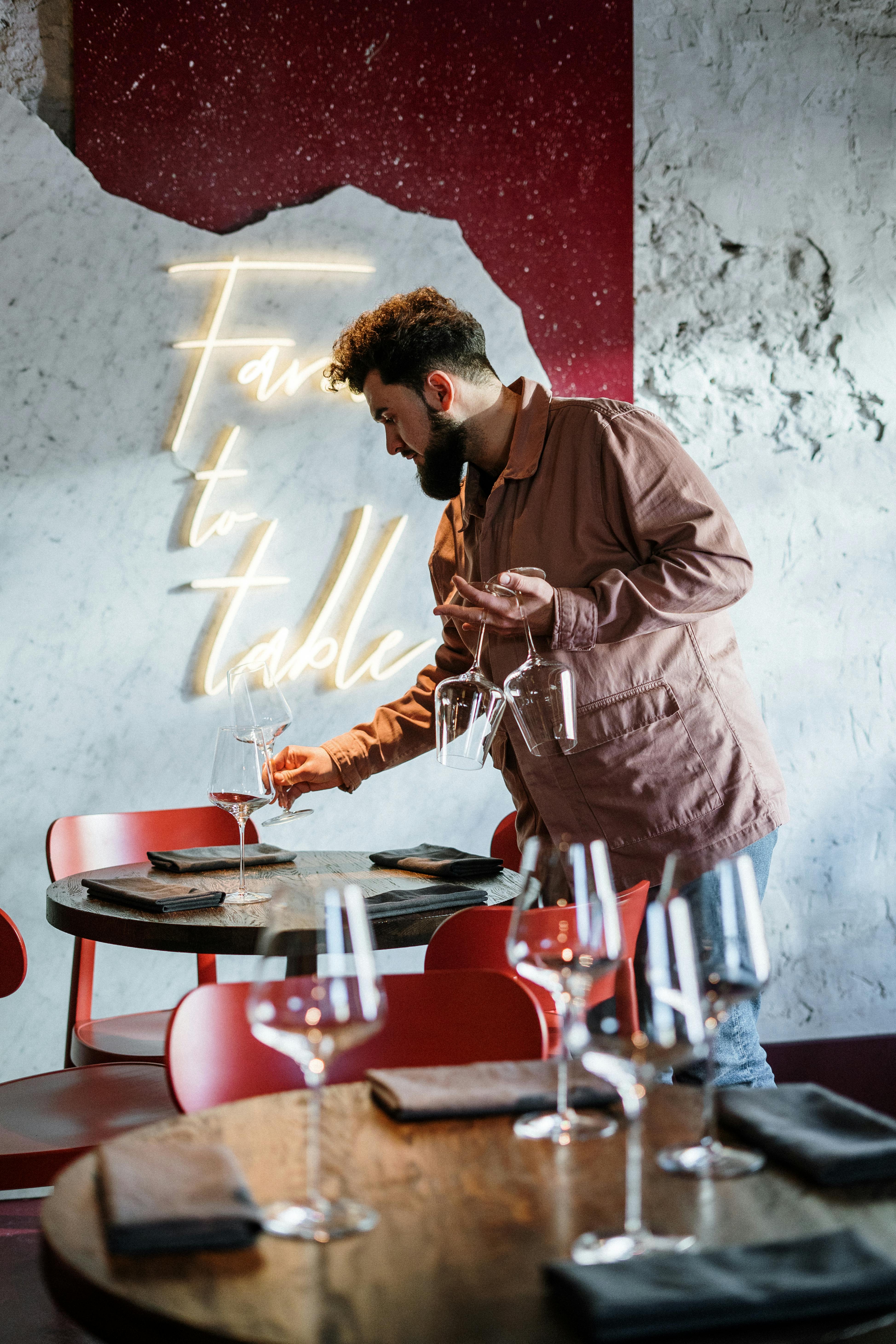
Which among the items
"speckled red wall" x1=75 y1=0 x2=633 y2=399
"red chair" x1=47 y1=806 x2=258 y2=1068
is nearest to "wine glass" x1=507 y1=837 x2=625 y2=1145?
"red chair" x1=47 y1=806 x2=258 y2=1068

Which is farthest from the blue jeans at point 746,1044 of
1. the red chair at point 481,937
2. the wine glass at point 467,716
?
the wine glass at point 467,716

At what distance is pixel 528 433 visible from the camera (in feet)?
7.57

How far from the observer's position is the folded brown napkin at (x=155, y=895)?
2.09 meters

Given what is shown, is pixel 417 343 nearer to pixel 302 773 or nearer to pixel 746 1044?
pixel 302 773

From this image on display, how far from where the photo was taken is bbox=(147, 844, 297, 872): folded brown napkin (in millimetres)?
2479

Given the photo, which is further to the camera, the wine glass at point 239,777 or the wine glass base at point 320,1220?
the wine glass at point 239,777

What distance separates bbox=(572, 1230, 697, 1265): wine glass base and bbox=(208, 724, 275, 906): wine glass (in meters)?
1.39

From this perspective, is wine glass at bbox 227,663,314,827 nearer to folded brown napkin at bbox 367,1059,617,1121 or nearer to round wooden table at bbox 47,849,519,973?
round wooden table at bbox 47,849,519,973

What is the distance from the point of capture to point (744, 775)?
2158 mm

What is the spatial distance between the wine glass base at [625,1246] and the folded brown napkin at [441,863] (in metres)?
1.50

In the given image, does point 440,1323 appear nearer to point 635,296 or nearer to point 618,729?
point 618,729

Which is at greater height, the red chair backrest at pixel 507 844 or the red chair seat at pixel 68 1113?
the red chair backrest at pixel 507 844

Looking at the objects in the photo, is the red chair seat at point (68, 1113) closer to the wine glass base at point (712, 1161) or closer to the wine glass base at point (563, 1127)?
the wine glass base at point (563, 1127)

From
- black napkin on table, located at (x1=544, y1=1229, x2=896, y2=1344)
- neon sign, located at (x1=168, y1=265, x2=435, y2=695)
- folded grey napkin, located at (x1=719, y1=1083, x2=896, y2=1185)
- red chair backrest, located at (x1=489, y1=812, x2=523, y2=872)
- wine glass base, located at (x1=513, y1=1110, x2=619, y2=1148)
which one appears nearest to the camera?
black napkin on table, located at (x1=544, y1=1229, x2=896, y2=1344)
